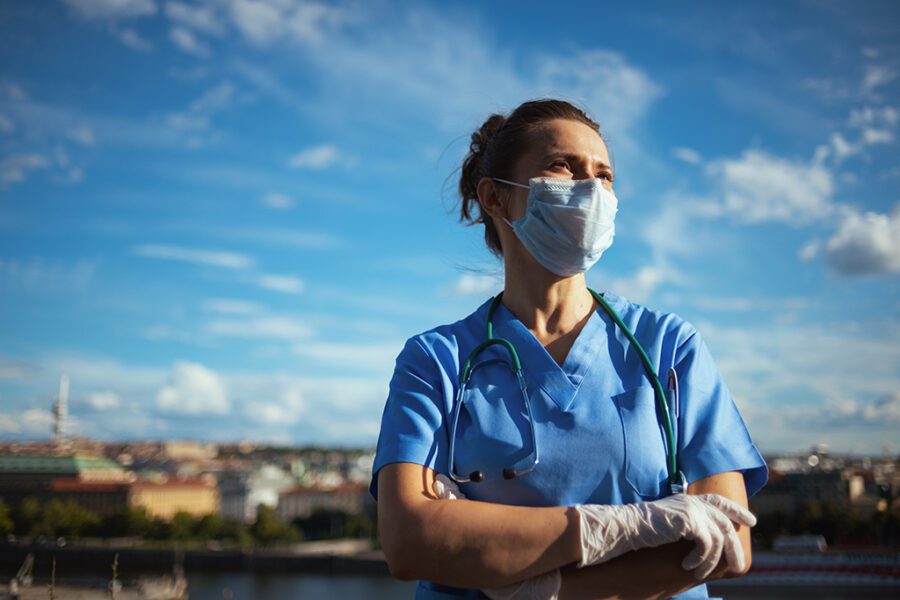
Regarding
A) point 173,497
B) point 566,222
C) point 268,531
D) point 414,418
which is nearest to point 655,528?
point 414,418

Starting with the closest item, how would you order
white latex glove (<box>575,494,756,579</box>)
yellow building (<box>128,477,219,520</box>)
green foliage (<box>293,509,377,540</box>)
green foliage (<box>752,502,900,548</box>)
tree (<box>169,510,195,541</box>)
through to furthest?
white latex glove (<box>575,494,756,579</box>), green foliage (<box>752,502,900,548</box>), tree (<box>169,510,195,541</box>), green foliage (<box>293,509,377,540</box>), yellow building (<box>128,477,219,520</box>)

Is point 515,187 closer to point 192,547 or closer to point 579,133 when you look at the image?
point 579,133

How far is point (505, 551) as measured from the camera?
1034 mm

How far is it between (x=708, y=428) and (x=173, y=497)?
58.9 m

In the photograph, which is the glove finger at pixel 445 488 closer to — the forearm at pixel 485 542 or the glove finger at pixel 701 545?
the forearm at pixel 485 542

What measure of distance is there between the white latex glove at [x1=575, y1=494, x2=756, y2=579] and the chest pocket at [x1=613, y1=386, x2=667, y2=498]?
5 centimetres

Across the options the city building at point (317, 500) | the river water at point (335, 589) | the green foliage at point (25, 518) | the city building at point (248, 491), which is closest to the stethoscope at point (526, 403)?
the river water at point (335, 589)

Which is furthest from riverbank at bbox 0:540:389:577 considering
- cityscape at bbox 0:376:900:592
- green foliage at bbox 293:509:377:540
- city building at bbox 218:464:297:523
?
city building at bbox 218:464:297:523

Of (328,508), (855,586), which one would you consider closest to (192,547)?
(328,508)

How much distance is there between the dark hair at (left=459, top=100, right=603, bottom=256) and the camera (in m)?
1.31

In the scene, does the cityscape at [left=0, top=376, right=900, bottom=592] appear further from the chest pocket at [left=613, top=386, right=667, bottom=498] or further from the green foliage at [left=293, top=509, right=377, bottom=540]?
the chest pocket at [left=613, top=386, right=667, bottom=498]

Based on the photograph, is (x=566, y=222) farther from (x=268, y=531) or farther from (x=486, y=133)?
(x=268, y=531)

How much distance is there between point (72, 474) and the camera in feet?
190

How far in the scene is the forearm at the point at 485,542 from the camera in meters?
1.03
